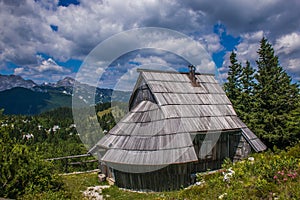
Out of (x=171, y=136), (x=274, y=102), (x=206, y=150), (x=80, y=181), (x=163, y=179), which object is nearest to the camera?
(x=163, y=179)

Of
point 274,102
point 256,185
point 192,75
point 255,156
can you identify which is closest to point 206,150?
point 255,156

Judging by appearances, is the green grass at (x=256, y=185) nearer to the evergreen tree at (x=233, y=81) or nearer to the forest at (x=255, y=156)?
the forest at (x=255, y=156)

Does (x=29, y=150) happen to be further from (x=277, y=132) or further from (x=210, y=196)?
(x=277, y=132)

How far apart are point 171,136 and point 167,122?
2.80 feet

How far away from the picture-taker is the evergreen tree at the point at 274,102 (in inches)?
887

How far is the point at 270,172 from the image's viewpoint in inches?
242

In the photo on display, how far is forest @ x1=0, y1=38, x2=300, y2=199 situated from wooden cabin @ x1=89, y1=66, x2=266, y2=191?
171cm

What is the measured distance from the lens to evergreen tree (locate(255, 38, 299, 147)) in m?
22.5

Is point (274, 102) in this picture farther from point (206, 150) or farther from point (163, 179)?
point (163, 179)

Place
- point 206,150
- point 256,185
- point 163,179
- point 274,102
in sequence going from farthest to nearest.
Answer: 1. point 274,102
2. point 206,150
3. point 163,179
4. point 256,185

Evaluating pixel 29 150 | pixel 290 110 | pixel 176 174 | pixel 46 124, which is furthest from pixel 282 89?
pixel 46 124

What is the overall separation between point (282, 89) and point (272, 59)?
3938 millimetres

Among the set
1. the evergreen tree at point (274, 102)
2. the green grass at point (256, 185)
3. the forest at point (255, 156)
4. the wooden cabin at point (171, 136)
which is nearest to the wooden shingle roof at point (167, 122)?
the wooden cabin at point (171, 136)

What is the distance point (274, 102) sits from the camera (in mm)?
23000
